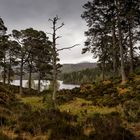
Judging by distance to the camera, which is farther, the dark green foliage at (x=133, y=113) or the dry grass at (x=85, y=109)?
the dry grass at (x=85, y=109)

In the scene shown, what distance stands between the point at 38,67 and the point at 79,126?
31.4 m

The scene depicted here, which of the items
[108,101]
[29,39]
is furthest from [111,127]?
[29,39]

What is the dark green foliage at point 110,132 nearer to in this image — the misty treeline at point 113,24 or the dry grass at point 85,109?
the dry grass at point 85,109

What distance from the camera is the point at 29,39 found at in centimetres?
3853

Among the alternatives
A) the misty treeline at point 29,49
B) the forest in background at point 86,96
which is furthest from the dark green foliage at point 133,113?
the misty treeline at point 29,49

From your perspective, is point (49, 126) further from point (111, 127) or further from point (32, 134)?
point (111, 127)

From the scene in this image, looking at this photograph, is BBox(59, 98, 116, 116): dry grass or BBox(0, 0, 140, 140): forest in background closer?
BBox(0, 0, 140, 140): forest in background

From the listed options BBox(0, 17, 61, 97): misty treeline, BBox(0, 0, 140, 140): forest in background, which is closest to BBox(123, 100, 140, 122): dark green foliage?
BBox(0, 0, 140, 140): forest in background

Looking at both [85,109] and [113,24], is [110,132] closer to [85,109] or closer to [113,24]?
[85,109]

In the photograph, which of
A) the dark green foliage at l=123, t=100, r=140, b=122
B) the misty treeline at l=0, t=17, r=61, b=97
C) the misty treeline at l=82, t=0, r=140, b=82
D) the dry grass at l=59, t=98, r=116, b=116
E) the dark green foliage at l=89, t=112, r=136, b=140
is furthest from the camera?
the misty treeline at l=0, t=17, r=61, b=97

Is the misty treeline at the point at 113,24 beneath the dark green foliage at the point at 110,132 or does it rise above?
above

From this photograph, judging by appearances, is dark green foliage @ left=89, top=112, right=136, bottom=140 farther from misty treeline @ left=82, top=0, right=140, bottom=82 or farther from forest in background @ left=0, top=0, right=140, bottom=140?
misty treeline @ left=82, top=0, right=140, bottom=82

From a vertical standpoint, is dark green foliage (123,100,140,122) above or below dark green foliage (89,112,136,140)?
above

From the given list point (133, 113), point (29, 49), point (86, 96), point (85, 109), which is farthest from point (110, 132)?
point (29, 49)
